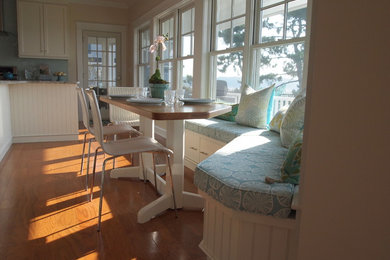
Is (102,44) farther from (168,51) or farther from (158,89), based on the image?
(158,89)

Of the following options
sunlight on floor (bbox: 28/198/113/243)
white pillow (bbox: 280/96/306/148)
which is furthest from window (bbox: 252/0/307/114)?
sunlight on floor (bbox: 28/198/113/243)

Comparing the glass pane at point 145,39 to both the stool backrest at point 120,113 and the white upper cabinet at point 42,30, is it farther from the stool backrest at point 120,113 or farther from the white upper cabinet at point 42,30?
the stool backrest at point 120,113

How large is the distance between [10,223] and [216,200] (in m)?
1.50

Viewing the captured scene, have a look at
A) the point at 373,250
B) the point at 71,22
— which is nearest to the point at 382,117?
the point at 373,250

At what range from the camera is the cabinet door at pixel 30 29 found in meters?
6.10

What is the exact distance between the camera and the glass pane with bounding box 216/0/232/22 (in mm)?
3839

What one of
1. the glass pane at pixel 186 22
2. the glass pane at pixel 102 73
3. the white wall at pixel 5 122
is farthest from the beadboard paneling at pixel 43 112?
the glass pane at pixel 102 73

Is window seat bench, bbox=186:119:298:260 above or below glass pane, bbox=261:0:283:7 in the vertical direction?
below

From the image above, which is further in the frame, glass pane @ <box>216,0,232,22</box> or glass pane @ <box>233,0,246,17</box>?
glass pane @ <box>216,0,232,22</box>

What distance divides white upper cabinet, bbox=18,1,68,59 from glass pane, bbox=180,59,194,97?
118 inches

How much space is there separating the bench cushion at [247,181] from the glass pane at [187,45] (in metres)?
3.02

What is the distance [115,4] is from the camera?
6.99 meters

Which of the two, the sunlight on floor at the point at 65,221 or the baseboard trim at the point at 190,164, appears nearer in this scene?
the sunlight on floor at the point at 65,221

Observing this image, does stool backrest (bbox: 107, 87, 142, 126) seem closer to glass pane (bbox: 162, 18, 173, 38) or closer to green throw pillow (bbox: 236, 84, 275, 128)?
green throw pillow (bbox: 236, 84, 275, 128)
